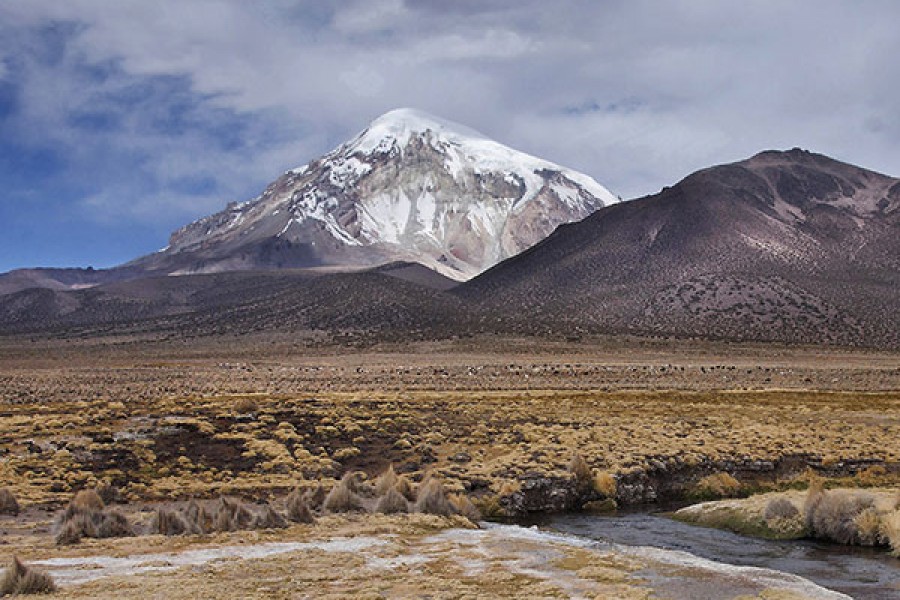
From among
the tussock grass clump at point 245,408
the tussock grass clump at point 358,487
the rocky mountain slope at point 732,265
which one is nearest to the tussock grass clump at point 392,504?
Answer: the tussock grass clump at point 358,487

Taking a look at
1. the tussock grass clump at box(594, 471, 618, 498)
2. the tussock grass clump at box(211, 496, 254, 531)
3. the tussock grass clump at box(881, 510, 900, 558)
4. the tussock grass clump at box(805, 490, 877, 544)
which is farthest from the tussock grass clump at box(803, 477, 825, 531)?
the tussock grass clump at box(211, 496, 254, 531)

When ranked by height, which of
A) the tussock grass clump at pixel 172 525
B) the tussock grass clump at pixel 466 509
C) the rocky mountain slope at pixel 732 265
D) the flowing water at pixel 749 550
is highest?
the rocky mountain slope at pixel 732 265

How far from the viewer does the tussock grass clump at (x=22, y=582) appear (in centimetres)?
1281

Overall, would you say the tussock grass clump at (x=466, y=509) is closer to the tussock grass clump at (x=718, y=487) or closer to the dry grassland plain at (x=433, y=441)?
the dry grassland plain at (x=433, y=441)

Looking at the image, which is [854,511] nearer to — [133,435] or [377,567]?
[377,567]

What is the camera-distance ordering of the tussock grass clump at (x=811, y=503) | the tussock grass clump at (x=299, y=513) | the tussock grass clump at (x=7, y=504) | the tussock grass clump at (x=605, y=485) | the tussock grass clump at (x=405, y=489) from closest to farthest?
the tussock grass clump at (x=299, y=513) < the tussock grass clump at (x=7, y=504) < the tussock grass clump at (x=811, y=503) < the tussock grass clump at (x=405, y=489) < the tussock grass clump at (x=605, y=485)

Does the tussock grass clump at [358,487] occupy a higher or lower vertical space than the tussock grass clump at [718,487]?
higher

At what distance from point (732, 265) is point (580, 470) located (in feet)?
405

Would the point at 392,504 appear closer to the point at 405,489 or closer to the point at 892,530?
the point at 405,489

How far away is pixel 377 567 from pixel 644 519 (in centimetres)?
1117

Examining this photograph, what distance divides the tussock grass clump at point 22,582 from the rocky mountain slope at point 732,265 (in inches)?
4191

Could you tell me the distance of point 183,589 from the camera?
1326 centimetres

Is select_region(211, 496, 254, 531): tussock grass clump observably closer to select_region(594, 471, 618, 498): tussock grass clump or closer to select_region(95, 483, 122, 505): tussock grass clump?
select_region(95, 483, 122, 505): tussock grass clump

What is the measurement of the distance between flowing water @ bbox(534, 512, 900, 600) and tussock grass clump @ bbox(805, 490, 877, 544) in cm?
53
